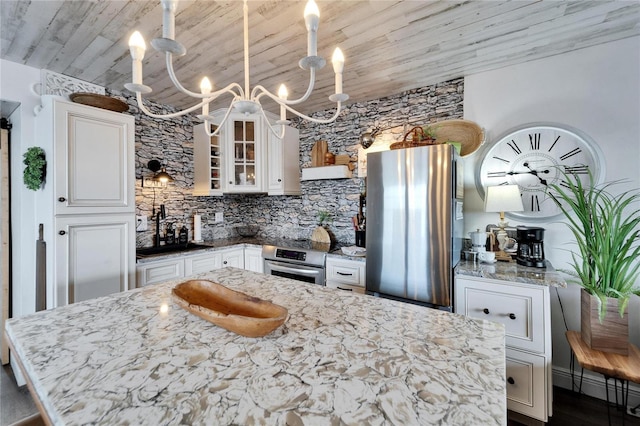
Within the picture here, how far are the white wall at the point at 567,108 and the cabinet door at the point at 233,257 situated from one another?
235cm

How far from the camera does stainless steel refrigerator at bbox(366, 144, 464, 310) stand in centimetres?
184

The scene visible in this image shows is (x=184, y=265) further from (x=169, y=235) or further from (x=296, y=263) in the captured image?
(x=296, y=263)

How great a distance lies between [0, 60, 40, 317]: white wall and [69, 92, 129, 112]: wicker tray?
19.8 inches

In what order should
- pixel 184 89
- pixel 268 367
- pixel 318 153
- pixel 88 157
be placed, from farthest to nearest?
pixel 318 153, pixel 88 157, pixel 184 89, pixel 268 367

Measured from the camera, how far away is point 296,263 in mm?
2617

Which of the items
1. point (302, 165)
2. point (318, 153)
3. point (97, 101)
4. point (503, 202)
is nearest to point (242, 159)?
point (302, 165)

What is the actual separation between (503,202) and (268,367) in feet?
6.56

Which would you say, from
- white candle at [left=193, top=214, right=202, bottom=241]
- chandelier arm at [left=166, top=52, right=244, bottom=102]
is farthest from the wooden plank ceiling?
white candle at [left=193, top=214, right=202, bottom=241]

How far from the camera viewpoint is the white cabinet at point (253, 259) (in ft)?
9.45

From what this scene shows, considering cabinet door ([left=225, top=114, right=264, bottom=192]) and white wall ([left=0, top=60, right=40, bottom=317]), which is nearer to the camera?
white wall ([left=0, top=60, right=40, bottom=317])

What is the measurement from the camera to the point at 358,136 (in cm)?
297

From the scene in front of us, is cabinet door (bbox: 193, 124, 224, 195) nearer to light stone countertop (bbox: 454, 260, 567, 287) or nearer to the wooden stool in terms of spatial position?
light stone countertop (bbox: 454, 260, 567, 287)

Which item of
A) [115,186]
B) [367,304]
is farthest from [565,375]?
[115,186]

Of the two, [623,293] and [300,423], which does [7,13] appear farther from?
[623,293]
